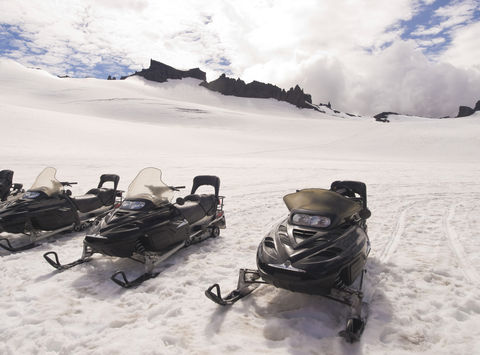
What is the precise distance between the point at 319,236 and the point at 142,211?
2663 millimetres

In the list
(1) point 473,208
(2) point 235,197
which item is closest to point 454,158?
(1) point 473,208

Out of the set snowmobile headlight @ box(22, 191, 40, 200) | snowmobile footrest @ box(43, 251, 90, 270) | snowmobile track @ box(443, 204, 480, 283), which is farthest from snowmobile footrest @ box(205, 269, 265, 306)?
snowmobile headlight @ box(22, 191, 40, 200)

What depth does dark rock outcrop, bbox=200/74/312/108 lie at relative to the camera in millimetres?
107000

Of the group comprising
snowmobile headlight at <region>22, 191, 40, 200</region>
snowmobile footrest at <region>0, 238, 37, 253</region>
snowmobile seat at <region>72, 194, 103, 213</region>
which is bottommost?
snowmobile footrest at <region>0, 238, 37, 253</region>

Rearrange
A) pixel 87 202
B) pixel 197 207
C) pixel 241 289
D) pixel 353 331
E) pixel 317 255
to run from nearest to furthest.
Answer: pixel 353 331, pixel 317 255, pixel 241 289, pixel 197 207, pixel 87 202

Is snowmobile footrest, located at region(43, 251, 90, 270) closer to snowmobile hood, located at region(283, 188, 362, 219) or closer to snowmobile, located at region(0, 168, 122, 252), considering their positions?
snowmobile, located at region(0, 168, 122, 252)

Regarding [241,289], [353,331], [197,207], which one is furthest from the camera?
[197,207]

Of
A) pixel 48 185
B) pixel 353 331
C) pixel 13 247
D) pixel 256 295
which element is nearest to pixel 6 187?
pixel 48 185

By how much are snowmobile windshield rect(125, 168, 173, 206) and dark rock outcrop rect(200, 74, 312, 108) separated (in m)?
102

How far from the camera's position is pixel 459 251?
5191 mm

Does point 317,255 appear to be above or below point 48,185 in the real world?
above

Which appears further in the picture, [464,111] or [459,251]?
[464,111]

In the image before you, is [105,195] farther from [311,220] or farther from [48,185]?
[311,220]

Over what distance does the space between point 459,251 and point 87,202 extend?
7.15m
